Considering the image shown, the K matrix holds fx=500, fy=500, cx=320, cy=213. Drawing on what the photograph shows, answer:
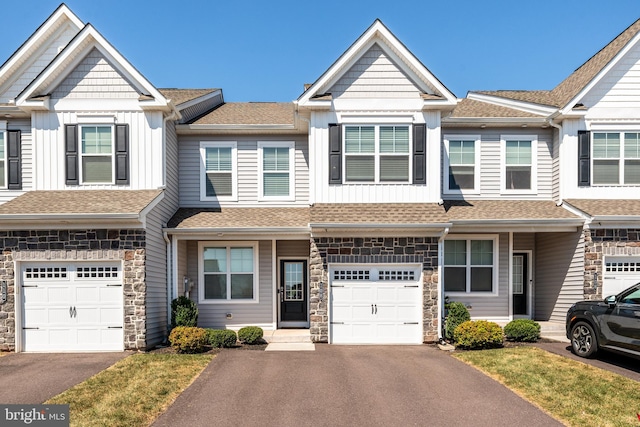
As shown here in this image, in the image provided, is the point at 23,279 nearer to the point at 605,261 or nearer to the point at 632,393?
the point at 632,393

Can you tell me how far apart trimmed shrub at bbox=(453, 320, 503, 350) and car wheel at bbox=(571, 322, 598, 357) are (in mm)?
1772

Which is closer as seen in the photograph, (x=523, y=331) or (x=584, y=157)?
(x=523, y=331)

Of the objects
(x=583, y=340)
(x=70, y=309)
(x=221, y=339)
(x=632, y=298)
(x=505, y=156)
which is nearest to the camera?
(x=632, y=298)

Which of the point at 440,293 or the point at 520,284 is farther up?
the point at 440,293

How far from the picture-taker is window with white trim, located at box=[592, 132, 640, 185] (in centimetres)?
1491

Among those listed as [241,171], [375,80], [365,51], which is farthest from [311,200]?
[365,51]

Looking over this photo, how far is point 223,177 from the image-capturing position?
15852mm

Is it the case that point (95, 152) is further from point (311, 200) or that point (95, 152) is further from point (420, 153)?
point (420, 153)

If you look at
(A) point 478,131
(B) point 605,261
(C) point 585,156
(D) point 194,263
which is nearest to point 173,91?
(D) point 194,263

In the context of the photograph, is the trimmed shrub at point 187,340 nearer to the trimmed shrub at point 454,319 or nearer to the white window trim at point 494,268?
the trimmed shrub at point 454,319

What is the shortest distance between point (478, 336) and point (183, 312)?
7761 mm

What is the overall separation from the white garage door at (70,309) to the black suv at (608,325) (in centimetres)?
1101

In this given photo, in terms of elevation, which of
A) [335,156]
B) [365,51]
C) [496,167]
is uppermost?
[365,51]

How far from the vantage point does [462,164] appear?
15.9 metres
